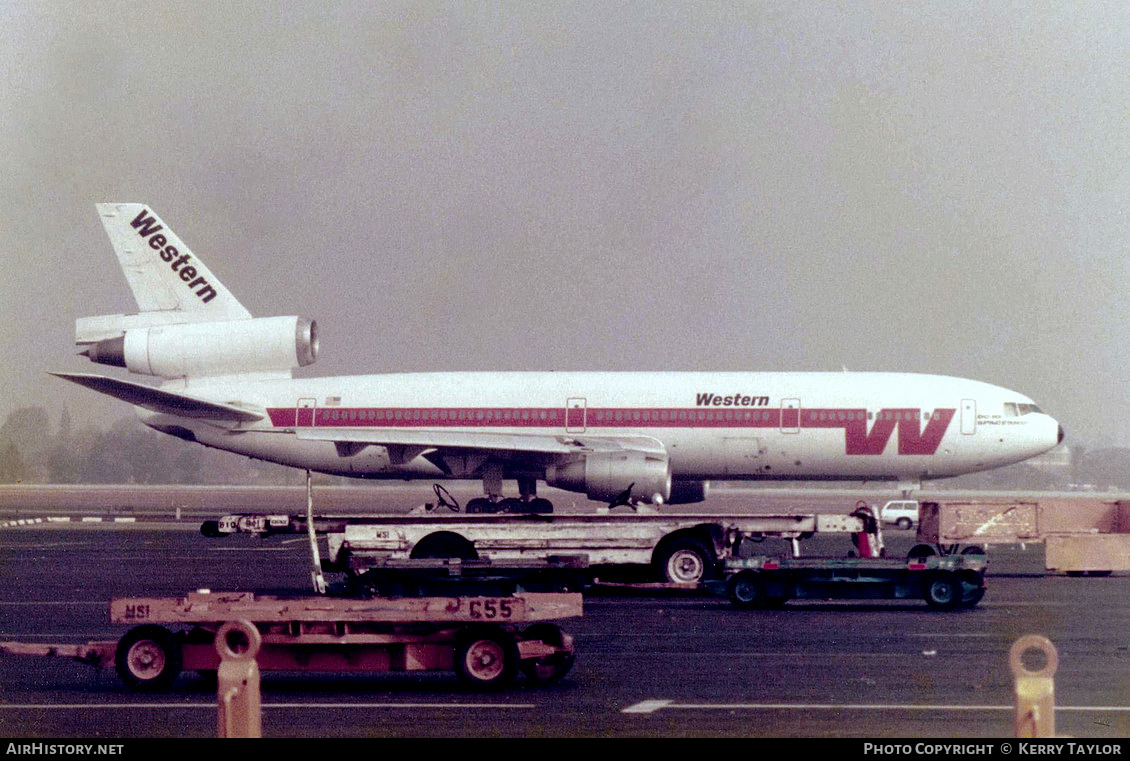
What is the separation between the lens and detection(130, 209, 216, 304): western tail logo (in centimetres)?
4491

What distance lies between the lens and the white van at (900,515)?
172 ft

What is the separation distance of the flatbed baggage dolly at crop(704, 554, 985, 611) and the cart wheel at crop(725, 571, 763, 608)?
0.02 metres

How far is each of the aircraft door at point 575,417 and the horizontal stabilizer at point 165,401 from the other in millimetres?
9407

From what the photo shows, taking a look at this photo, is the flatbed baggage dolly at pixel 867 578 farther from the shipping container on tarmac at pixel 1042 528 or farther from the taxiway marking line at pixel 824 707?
the taxiway marking line at pixel 824 707

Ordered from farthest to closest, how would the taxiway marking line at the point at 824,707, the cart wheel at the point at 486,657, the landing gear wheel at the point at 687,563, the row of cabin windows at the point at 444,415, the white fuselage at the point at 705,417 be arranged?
the row of cabin windows at the point at 444,415 < the white fuselage at the point at 705,417 < the landing gear wheel at the point at 687,563 < the cart wheel at the point at 486,657 < the taxiway marking line at the point at 824,707

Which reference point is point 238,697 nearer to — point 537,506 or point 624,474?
point 624,474

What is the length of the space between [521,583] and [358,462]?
19.9 meters

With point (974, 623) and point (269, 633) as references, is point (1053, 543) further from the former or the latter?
point (269, 633)

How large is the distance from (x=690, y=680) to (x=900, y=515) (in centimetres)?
3811

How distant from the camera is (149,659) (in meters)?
16.2

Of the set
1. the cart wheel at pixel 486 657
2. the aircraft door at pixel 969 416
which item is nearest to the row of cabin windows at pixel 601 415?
the aircraft door at pixel 969 416

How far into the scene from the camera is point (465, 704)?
48.8 feet

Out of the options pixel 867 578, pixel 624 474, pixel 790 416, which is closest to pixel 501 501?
pixel 624 474

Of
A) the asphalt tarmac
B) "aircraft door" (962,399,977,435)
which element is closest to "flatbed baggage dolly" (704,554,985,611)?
the asphalt tarmac
